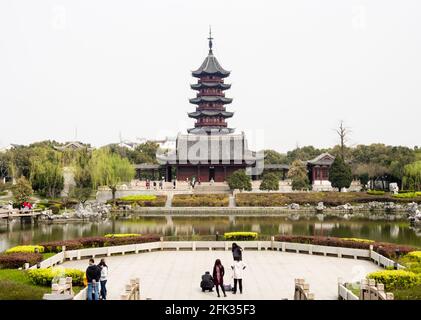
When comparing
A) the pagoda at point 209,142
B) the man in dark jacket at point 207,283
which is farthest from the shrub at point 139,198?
the man in dark jacket at point 207,283

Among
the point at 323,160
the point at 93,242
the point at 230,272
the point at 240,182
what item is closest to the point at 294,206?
the point at 240,182

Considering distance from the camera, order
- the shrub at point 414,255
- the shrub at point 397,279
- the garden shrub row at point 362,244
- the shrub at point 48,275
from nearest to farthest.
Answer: the shrub at point 397,279 < the shrub at point 48,275 < the shrub at point 414,255 < the garden shrub row at point 362,244

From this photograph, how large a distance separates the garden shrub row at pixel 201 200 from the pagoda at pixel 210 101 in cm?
1717

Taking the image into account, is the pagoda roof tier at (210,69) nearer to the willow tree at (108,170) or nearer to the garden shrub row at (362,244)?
the willow tree at (108,170)

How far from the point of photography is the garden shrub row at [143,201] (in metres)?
49.0

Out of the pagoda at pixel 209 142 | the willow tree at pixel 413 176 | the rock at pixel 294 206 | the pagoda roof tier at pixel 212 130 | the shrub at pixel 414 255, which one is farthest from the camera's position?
the pagoda roof tier at pixel 212 130

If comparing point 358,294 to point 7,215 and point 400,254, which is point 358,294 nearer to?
point 400,254

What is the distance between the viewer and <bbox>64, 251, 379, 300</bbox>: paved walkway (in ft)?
42.8

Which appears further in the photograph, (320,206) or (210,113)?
(210,113)

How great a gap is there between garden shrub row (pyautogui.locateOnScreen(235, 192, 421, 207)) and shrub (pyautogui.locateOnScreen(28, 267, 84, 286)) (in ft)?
118

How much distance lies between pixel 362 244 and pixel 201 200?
3065cm

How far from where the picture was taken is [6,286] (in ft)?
34.4

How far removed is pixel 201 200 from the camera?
49438mm

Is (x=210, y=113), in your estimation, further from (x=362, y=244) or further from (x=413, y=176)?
(x=362, y=244)
